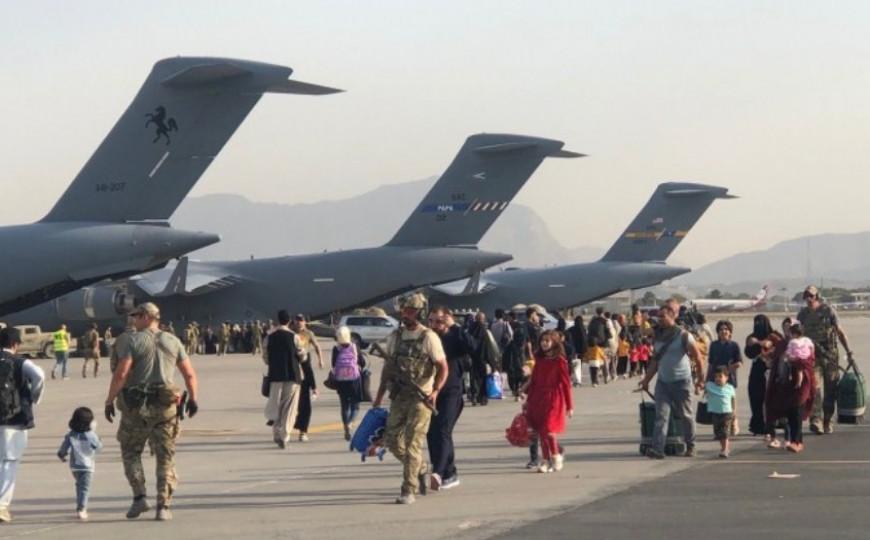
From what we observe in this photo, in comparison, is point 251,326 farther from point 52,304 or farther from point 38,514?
point 38,514

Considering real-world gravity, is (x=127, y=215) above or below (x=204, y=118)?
below

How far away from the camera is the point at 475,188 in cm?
4616

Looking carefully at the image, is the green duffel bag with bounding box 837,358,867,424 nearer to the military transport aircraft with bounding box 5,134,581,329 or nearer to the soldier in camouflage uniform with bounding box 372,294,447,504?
the soldier in camouflage uniform with bounding box 372,294,447,504

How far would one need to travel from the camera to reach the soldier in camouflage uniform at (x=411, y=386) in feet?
38.1

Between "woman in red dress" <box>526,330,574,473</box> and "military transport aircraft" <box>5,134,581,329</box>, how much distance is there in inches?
1193

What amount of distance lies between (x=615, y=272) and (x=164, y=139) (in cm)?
3624

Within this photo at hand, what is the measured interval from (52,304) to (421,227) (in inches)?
462

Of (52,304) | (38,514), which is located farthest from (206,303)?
A: (38,514)

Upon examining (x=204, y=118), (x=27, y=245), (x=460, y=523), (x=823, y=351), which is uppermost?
(x=204, y=118)

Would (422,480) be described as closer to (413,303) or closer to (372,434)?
(372,434)

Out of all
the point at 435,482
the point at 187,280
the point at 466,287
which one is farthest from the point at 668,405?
the point at 466,287

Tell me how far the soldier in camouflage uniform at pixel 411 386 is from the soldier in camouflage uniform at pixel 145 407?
162 cm

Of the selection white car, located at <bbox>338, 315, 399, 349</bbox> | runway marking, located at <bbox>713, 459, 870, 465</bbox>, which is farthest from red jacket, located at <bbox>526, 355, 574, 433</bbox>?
white car, located at <bbox>338, 315, 399, 349</bbox>

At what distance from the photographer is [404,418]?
38.4 feet
